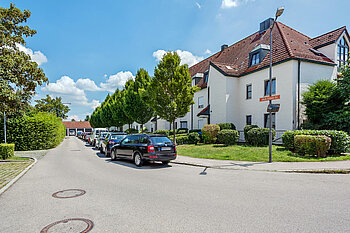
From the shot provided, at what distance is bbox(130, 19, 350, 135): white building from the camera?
1638 centimetres

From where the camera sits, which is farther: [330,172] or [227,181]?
[330,172]

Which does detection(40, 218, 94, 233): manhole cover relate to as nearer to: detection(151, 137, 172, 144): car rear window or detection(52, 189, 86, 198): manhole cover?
detection(52, 189, 86, 198): manhole cover

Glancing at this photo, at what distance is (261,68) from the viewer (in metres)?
18.5

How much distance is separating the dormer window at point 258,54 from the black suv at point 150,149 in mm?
13687

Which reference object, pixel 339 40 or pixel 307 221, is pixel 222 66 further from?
pixel 307 221

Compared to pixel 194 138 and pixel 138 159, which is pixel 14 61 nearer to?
pixel 138 159

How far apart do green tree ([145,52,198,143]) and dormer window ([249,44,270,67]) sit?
7187 mm

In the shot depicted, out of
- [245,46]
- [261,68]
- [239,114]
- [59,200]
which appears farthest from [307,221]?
[245,46]

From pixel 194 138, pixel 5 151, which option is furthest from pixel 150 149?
pixel 194 138

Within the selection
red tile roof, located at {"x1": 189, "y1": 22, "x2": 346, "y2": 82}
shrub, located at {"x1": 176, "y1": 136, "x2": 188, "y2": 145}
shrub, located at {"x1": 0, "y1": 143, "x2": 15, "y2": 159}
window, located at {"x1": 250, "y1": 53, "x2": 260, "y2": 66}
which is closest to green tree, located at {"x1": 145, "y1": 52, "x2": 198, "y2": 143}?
shrub, located at {"x1": 176, "y1": 136, "x2": 188, "y2": 145}

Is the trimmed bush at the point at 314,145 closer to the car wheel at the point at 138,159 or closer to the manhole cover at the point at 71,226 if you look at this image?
the car wheel at the point at 138,159

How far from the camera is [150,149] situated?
988 centimetres

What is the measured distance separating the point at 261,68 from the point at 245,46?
24.8 feet

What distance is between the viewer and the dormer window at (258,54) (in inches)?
766
